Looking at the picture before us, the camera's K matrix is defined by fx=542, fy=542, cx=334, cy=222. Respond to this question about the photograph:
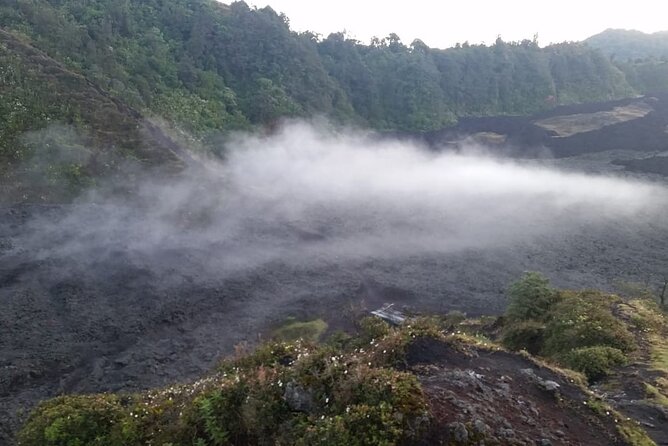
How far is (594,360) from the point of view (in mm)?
14539

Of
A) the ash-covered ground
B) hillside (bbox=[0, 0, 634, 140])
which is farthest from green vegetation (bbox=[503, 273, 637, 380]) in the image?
hillside (bbox=[0, 0, 634, 140])

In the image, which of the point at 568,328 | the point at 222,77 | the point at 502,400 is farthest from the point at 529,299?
the point at 222,77

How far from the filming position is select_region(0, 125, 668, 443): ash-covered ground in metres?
22.0

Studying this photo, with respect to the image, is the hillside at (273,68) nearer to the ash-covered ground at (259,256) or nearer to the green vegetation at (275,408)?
the ash-covered ground at (259,256)

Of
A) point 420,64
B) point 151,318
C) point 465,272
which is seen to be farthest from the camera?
point 420,64

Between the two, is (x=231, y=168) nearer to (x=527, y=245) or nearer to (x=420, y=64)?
(x=527, y=245)

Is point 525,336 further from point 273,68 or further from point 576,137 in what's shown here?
point 273,68

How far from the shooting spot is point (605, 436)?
9812mm

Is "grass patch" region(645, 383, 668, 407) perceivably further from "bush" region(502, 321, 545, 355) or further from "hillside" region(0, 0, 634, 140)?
"hillside" region(0, 0, 634, 140)

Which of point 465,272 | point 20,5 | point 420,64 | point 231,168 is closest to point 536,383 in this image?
point 465,272

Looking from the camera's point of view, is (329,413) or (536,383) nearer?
(329,413)

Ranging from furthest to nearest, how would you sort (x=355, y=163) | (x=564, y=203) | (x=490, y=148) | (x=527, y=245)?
(x=490, y=148) → (x=355, y=163) → (x=564, y=203) → (x=527, y=245)

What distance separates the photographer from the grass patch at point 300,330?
24.0 meters

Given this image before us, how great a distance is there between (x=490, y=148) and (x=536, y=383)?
6424cm
